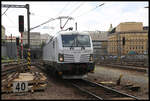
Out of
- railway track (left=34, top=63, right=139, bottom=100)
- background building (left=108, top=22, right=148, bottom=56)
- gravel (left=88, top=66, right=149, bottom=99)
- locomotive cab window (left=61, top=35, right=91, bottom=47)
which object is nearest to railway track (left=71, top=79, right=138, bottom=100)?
railway track (left=34, top=63, right=139, bottom=100)

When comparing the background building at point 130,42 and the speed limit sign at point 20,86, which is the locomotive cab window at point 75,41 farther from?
the background building at point 130,42

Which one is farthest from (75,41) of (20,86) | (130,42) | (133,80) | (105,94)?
(130,42)

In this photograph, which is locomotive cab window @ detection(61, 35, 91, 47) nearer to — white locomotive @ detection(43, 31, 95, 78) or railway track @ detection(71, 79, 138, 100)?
white locomotive @ detection(43, 31, 95, 78)

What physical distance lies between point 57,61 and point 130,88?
4448mm

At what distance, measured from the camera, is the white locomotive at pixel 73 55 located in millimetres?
12373

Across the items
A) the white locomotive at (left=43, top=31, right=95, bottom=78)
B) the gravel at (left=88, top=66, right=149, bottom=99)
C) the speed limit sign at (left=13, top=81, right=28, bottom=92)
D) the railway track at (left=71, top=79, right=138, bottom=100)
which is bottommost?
the gravel at (left=88, top=66, right=149, bottom=99)

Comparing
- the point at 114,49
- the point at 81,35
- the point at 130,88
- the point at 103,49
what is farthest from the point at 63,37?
the point at 103,49

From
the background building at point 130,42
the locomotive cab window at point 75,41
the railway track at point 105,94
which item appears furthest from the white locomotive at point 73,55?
the background building at point 130,42

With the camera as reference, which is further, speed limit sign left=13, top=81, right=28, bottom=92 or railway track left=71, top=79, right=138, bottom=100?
speed limit sign left=13, top=81, right=28, bottom=92

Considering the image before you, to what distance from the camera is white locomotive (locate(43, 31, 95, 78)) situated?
40.6ft

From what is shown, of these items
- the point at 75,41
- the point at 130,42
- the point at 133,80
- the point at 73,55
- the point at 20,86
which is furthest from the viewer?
the point at 130,42

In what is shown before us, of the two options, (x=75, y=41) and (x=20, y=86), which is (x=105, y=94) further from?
(x=75, y=41)

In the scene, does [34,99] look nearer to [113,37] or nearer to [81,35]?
[81,35]

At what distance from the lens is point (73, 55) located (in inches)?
494
